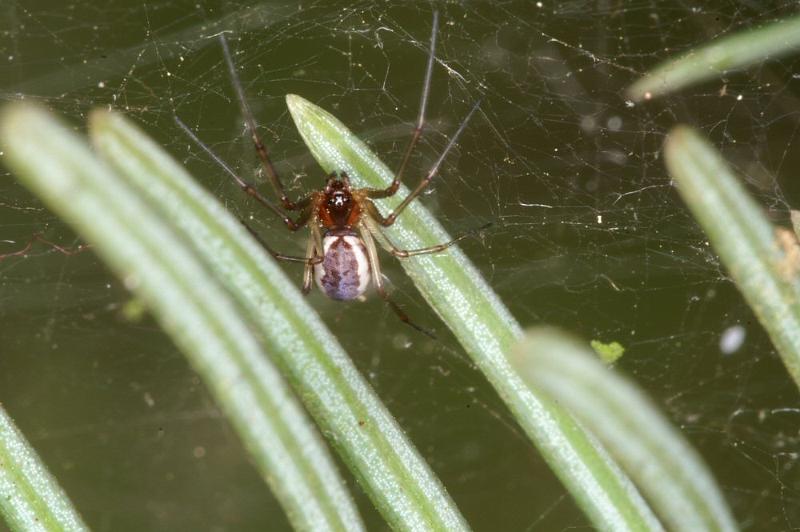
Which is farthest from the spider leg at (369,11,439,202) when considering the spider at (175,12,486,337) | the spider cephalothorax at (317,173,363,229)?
the spider cephalothorax at (317,173,363,229)

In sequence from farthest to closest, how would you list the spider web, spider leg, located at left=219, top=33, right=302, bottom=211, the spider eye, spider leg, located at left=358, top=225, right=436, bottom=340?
spider leg, located at left=358, top=225, right=436, bottom=340 → the spider eye → the spider web → spider leg, located at left=219, top=33, right=302, bottom=211

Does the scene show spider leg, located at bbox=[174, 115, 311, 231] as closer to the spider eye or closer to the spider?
the spider

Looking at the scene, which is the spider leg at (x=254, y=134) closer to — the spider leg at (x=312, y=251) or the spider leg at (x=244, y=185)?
the spider leg at (x=244, y=185)

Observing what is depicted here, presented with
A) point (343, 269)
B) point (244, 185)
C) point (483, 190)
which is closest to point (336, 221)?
point (343, 269)

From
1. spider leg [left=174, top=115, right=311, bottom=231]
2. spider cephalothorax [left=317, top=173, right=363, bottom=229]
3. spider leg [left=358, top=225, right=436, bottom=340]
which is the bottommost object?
spider leg [left=358, top=225, right=436, bottom=340]

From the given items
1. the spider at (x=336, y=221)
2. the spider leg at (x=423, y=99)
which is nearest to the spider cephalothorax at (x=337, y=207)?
the spider at (x=336, y=221)

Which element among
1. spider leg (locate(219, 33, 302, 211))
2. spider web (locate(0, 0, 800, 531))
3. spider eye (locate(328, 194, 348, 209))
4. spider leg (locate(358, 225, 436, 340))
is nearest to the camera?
spider leg (locate(219, 33, 302, 211))

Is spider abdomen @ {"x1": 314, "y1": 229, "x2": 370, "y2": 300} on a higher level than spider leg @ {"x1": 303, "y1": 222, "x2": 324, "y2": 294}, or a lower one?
lower
